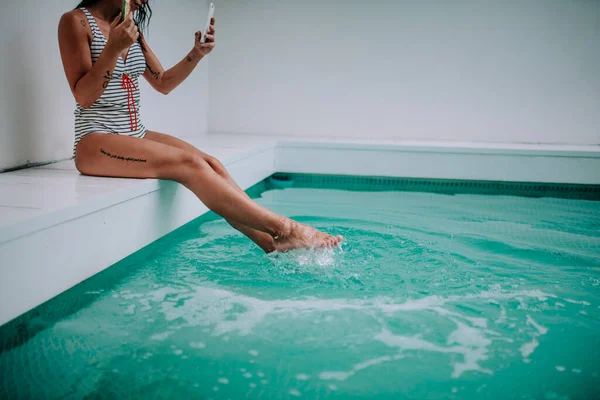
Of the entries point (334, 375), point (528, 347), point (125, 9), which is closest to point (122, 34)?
point (125, 9)

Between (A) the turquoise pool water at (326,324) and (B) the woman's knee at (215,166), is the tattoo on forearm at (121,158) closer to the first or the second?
(B) the woman's knee at (215,166)

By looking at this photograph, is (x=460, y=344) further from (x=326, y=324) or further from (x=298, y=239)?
(x=298, y=239)

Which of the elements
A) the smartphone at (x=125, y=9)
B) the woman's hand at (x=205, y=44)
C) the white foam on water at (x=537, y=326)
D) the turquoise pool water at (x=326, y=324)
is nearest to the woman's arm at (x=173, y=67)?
the woman's hand at (x=205, y=44)

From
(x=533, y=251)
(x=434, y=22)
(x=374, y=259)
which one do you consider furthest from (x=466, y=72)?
(x=374, y=259)

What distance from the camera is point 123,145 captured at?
101 inches

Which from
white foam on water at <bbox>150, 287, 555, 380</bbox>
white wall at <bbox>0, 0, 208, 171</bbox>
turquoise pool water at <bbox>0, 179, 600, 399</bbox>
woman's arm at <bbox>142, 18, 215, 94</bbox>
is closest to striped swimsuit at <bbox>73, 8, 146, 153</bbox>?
woman's arm at <bbox>142, 18, 215, 94</bbox>

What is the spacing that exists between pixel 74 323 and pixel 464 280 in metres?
1.61

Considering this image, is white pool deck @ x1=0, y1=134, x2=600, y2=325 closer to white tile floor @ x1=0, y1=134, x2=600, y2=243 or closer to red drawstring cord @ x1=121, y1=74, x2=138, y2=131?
white tile floor @ x1=0, y1=134, x2=600, y2=243

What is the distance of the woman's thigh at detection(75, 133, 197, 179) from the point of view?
255cm

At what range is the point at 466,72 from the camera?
5.61 metres

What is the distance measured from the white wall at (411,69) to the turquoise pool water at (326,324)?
2728 millimetres

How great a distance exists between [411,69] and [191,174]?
3.72 metres

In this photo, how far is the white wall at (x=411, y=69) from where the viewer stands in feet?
18.0

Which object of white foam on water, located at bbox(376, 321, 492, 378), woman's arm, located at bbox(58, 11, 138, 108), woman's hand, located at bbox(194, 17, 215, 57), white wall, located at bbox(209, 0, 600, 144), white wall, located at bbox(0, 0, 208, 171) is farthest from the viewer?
white wall, located at bbox(209, 0, 600, 144)
